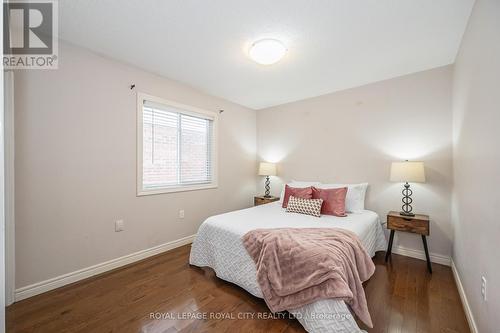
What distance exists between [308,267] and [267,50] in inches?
78.2

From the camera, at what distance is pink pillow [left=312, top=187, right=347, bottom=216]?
270cm

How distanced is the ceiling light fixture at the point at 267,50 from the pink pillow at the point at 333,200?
1823 millimetres

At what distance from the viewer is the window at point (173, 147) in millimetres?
2760

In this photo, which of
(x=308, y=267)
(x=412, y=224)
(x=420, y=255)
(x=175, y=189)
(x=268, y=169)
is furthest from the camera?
(x=268, y=169)

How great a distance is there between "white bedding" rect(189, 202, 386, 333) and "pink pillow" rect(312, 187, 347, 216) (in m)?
0.12

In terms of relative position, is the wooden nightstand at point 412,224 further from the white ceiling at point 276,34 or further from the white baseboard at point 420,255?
the white ceiling at point 276,34

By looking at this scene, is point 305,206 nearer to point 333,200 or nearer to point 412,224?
point 333,200

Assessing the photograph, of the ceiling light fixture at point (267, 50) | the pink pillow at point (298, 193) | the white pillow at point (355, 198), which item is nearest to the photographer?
the ceiling light fixture at point (267, 50)

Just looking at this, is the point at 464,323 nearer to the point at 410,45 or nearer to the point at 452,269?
the point at 452,269

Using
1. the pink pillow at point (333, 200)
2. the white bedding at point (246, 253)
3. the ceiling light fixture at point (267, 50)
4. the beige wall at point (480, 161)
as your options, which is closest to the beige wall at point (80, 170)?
the white bedding at point (246, 253)

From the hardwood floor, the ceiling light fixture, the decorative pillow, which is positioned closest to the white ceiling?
the ceiling light fixture

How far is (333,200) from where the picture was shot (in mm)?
2771

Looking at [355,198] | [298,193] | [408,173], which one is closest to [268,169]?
[298,193]

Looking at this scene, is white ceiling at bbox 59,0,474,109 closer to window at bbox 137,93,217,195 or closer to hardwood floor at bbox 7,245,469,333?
window at bbox 137,93,217,195
